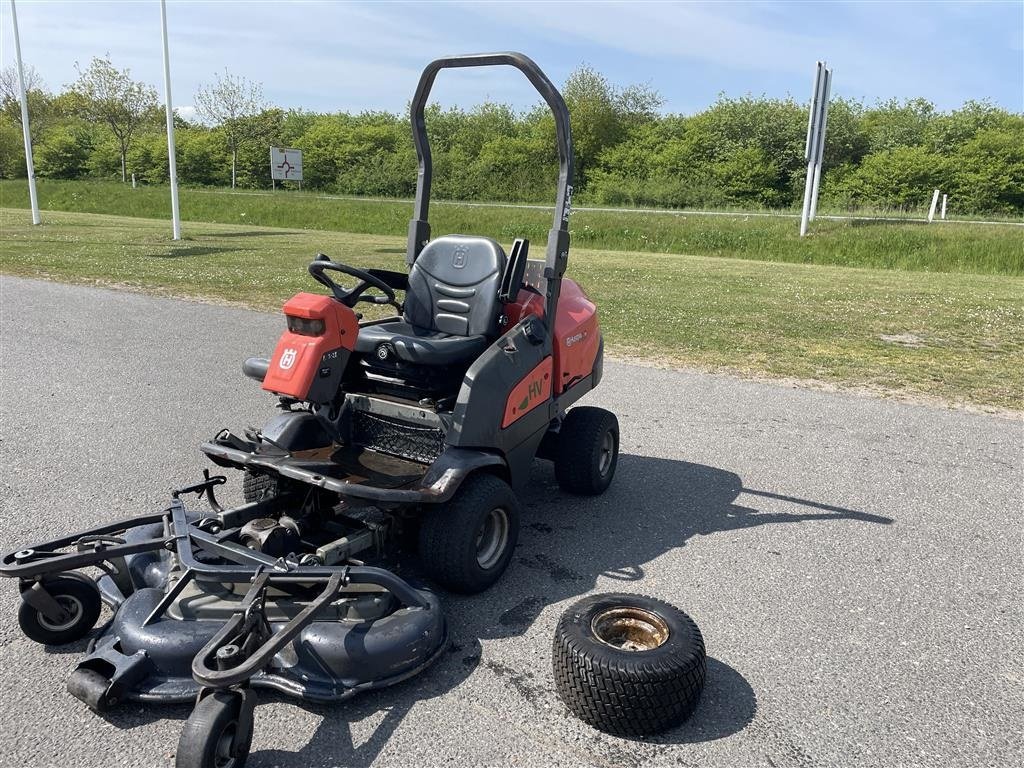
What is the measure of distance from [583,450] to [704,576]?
1.06m

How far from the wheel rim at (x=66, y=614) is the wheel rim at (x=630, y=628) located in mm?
1951

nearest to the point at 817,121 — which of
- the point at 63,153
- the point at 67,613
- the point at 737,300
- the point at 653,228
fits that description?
the point at 653,228

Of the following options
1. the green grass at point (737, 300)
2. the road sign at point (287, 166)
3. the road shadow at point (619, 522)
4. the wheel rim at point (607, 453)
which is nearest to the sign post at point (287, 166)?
the road sign at point (287, 166)

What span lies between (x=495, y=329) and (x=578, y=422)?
2.81ft

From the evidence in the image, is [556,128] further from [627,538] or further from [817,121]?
[817,121]

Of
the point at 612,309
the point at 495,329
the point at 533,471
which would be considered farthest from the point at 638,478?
the point at 612,309

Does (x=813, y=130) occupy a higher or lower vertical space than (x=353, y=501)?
higher

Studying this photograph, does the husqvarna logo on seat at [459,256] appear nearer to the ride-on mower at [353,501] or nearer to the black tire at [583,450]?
the ride-on mower at [353,501]

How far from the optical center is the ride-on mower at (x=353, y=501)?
2.61 metres

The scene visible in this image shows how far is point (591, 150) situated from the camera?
4844 cm

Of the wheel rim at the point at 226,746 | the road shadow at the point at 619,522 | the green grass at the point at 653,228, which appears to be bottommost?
the road shadow at the point at 619,522

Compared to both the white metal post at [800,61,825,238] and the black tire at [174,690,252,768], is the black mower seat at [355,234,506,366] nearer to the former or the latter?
the black tire at [174,690,252,768]

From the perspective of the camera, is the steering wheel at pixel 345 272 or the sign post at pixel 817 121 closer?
the steering wheel at pixel 345 272

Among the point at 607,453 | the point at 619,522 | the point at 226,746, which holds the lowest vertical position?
the point at 619,522
